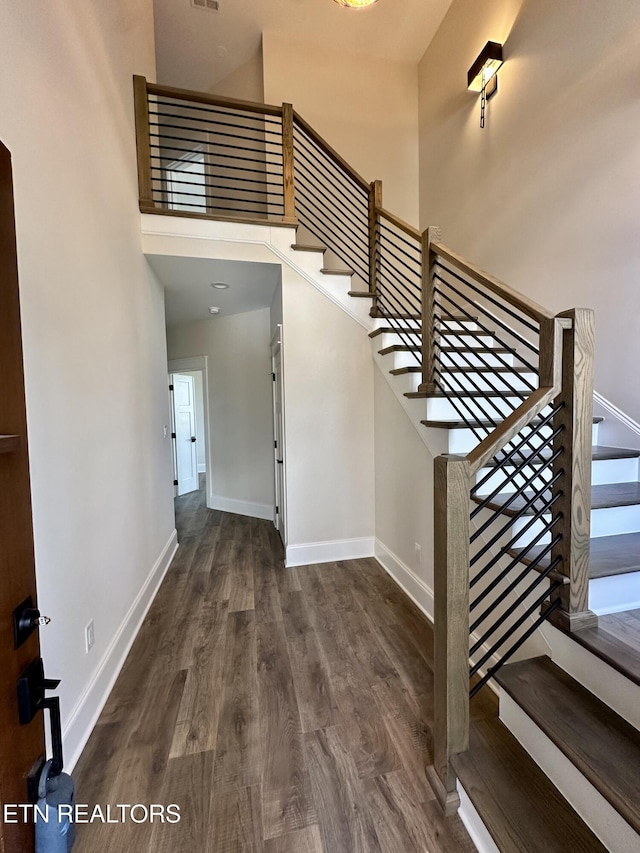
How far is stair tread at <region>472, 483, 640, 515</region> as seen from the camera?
1.67m

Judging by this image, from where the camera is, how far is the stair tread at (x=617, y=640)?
3.93 ft

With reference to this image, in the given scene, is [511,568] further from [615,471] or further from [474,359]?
[474,359]

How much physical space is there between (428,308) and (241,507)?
12.2ft

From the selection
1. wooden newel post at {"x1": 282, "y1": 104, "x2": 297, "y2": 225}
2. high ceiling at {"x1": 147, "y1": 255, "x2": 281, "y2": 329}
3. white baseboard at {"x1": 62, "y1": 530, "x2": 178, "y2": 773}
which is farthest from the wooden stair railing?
high ceiling at {"x1": 147, "y1": 255, "x2": 281, "y2": 329}

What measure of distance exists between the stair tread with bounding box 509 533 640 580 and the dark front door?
1750 mm

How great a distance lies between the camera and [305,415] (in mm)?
3217

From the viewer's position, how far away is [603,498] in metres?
1.78

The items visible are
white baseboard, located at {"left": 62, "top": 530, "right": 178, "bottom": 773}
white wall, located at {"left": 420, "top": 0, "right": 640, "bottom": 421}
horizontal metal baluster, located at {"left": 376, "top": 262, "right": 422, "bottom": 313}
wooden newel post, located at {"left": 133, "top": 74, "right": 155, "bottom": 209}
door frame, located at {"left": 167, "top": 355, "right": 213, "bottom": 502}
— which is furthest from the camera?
door frame, located at {"left": 167, "top": 355, "right": 213, "bottom": 502}

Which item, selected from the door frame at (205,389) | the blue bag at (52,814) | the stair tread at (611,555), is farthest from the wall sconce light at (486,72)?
the blue bag at (52,814)

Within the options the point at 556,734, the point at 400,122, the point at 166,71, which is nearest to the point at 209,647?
the point at 556,734


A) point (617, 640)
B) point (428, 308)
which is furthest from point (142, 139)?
point (617, 640)

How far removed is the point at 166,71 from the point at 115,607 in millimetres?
5739

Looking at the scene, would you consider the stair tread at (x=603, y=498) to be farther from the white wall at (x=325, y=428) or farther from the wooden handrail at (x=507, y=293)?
the white wall at (x=325, y=428)

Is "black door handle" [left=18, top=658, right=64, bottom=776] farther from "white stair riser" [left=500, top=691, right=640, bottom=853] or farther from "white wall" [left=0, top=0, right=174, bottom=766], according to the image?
"white stair riser" [left=500, top=691, right=640, bottom=853]
